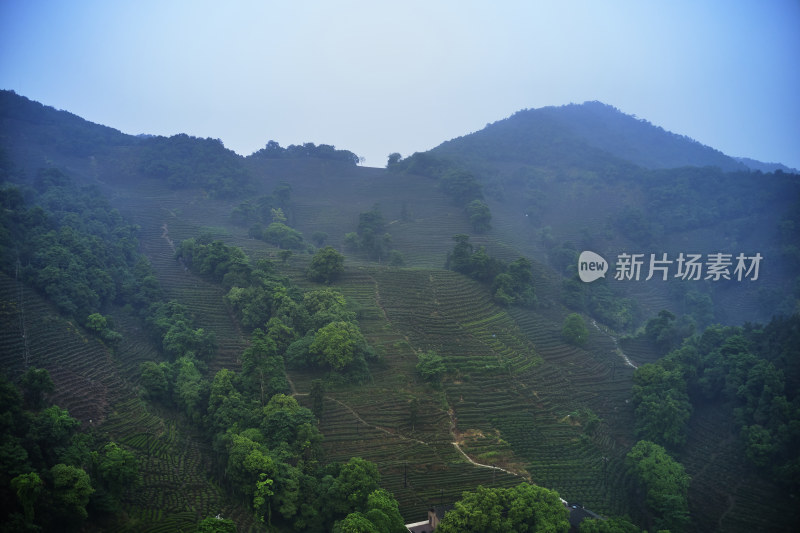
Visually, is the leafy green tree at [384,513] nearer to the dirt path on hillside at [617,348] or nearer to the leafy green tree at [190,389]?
the leafy green tree at [190,389]

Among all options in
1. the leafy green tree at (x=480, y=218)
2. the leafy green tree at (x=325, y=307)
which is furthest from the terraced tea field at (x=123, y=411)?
the leafy green tree at (x=480, y=218)

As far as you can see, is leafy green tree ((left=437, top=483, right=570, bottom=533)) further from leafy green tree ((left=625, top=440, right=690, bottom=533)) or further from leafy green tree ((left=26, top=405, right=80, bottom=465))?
leafy green tree ((left=26, top=405, right=80, bottom=465))

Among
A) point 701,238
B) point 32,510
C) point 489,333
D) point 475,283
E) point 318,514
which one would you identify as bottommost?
point 318,514

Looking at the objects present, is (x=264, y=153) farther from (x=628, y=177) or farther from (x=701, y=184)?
(x=701, y=184)

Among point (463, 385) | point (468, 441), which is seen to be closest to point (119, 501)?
point (468, 441)

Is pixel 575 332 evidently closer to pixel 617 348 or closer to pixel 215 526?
pixel 617 348
